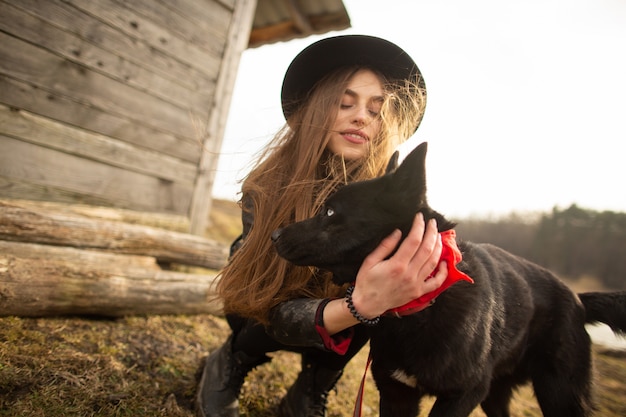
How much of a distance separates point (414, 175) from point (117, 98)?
11.2ft

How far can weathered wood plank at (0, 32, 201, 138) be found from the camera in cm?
288

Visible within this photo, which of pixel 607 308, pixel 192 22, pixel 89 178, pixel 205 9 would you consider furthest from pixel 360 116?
pixel 205 9

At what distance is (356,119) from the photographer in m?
2.01

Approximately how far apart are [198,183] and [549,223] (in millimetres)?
34033

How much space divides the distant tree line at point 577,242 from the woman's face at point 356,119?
25.3 meters

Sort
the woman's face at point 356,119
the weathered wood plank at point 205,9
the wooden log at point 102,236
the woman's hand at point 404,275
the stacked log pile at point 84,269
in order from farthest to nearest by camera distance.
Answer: the weathered wood plank at point 205,9 < the wooden log at point 102,236 < the stacked log pile at point 84,269 < the woman's face at point 356,119 < the woman's hand at point 404,275

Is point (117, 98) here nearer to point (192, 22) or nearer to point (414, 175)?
point (192, 22)

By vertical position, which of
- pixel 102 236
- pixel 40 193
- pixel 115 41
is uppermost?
pixel 115 41

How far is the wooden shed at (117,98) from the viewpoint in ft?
9.68

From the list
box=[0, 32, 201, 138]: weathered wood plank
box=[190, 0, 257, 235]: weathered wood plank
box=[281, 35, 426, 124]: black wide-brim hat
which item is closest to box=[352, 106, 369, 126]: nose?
box=[281, 35, 426, 124]: black wide-brim hat

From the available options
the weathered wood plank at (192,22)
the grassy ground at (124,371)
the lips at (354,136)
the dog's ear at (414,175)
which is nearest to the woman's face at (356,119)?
the lips at (354,136)

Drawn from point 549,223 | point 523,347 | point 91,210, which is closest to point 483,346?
point 523,347

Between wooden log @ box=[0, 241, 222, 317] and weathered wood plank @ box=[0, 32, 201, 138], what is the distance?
145 centimetres

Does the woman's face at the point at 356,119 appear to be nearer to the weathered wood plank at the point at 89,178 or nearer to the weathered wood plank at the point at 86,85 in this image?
the weathered wood plank at the point at 86,85
